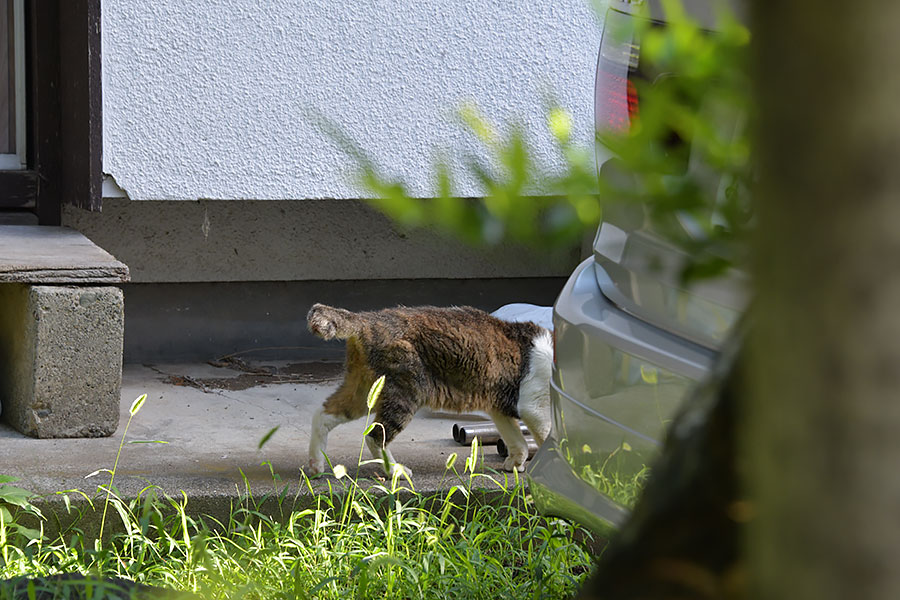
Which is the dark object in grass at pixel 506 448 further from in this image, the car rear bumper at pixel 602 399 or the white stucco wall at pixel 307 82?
the car rear bumper at pixel 602 399

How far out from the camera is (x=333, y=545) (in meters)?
3.21

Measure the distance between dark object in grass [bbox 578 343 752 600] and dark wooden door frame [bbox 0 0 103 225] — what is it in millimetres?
4422

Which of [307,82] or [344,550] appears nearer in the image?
[344,550]

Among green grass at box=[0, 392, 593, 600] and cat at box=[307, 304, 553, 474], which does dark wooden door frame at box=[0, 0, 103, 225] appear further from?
green grass at box=[0, 392, 593, 600]

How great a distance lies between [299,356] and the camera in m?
6.42

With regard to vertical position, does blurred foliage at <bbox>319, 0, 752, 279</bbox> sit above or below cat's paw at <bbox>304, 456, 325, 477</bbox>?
above

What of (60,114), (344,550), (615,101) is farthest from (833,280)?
(60,114)

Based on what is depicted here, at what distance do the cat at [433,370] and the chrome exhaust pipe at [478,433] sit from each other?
0.32 meters

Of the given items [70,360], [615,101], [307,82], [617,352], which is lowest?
[70,360]

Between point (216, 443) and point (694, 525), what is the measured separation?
384 centimetres

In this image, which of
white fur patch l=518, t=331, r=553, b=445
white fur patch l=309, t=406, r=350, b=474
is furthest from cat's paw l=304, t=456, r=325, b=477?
white fur patch l=518, t=331, r=553, b=445

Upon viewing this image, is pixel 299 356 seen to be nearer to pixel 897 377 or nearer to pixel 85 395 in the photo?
pixel 85 395

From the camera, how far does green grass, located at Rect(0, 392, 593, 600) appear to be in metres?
2.88

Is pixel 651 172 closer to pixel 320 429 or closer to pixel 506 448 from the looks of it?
pixel 320 429
